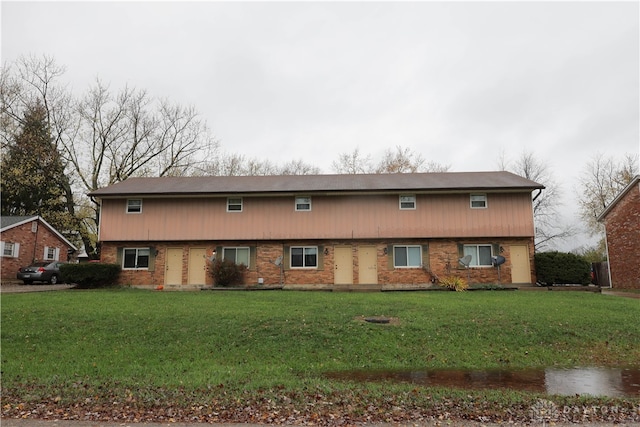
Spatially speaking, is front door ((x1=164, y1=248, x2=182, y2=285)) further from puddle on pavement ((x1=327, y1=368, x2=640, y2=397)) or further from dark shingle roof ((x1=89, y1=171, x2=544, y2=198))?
puddle on pavement ((x1=327, y1=368, x2=640, y2=397))

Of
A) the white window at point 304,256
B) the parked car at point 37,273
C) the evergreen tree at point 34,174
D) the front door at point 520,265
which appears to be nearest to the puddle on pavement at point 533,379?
the front door at point 520,265

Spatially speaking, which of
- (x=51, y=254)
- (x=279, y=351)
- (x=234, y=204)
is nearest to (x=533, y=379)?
(x=279, y=351)

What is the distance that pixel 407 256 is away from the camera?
2167cm

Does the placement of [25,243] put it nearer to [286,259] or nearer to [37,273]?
[37,273]

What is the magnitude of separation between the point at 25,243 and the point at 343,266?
19.5 meters

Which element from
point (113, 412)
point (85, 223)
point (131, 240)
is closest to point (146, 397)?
point (113, 412)

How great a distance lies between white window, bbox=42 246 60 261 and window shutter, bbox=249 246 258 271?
15.4m

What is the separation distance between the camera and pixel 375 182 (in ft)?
76.1

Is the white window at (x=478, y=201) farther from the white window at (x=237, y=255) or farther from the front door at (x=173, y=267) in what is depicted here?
the front door at (x=173, y=267)

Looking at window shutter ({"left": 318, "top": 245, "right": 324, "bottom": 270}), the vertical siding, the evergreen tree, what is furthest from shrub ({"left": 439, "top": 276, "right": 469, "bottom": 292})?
the evergreen tree

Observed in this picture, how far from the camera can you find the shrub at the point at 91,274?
2033cm

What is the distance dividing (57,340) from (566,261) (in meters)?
20.5

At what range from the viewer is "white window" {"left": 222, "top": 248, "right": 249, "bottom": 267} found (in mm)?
21984

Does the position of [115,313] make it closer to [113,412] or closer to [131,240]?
[113,412]
